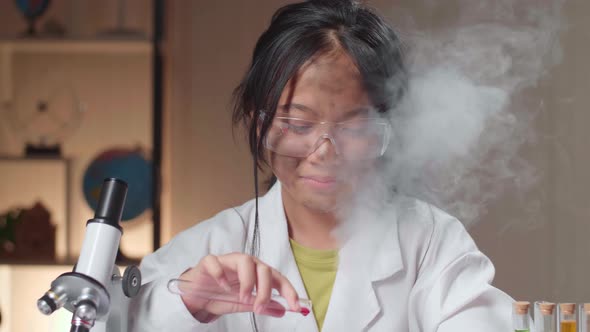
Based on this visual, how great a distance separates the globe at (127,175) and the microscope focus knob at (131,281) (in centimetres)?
165

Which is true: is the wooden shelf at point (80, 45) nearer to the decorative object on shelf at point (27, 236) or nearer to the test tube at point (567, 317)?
the decorative object on shelf at point (27, 236)

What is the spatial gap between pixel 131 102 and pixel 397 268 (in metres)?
1.99

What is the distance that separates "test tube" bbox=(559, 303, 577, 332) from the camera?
43.1 inches

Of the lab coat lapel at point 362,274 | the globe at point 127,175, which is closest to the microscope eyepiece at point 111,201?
the lab coat lapel at point 362,274

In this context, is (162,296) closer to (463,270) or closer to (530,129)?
(463,270)

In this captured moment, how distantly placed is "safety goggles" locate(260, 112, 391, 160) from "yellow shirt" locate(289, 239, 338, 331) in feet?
0.73

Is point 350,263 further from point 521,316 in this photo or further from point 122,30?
point 122,30

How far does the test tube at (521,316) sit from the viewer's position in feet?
3.66

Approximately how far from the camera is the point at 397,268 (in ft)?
4.61

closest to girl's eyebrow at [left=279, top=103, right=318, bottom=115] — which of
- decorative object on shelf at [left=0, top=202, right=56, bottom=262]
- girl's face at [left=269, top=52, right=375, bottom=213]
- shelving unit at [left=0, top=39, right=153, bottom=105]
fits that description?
girl's face at [left=269, top=52, right=375, bottom=213]

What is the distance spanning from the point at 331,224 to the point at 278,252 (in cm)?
12

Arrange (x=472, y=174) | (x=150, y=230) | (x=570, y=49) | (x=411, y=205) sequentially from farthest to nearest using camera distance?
(x=150, y=230) < (x=570, y=49) < (x=472, y=174) < (x=411, y=205)

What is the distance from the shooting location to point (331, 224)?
150 cm

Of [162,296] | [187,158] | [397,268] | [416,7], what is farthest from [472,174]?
[187,158]
